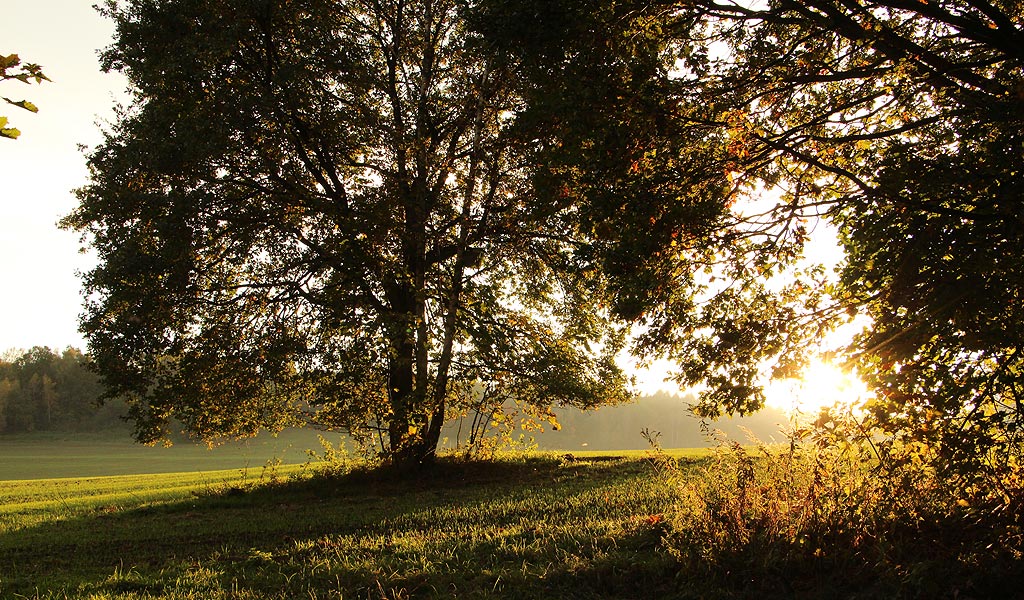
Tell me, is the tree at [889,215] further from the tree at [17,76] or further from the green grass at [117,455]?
the green grass at [117,455]

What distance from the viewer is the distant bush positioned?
4.40 metres

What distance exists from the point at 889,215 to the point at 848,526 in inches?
99.8

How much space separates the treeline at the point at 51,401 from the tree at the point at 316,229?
6803 centimetres

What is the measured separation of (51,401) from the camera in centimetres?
7319

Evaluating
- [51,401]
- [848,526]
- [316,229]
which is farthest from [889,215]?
[51,401]

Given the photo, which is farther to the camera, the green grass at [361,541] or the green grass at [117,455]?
the green grass at [117,455]

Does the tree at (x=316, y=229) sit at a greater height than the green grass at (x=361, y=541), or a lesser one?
greater

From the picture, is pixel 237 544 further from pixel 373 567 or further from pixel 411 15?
pixel 411 15

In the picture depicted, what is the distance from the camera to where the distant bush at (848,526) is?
4398 mm

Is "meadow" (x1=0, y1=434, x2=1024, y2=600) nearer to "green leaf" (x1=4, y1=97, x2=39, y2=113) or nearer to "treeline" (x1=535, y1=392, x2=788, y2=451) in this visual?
"green leaf" (x1=4, y1=97, x2=39, y2=113)

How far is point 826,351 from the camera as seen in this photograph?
6.24m

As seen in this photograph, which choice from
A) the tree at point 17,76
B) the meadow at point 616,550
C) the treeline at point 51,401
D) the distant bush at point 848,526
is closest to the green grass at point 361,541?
the meadow at point 616,550

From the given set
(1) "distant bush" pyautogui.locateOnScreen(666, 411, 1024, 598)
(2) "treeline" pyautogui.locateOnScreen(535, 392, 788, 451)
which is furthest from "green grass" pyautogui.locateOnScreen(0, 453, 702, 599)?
(2) "treeline" pyautogui.locateOnScreen(535, 392, 788, 451)

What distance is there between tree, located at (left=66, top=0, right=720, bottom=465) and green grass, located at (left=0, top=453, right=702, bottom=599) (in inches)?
68.9
